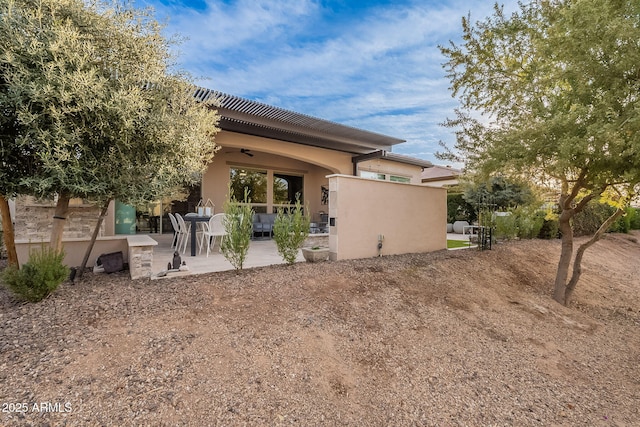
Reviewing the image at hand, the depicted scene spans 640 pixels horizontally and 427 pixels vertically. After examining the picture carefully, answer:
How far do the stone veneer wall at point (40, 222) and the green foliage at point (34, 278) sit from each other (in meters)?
2.07

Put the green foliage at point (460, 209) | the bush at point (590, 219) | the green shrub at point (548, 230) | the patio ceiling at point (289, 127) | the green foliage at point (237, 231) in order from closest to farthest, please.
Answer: the green foliage at point (237, 231)
the patio ceiling at point (289, 127)
the green shrub at point (548, 230)
the bush at point (590, 219)
the green foliage at point (460, 209)

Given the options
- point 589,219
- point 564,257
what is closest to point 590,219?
point 589,219

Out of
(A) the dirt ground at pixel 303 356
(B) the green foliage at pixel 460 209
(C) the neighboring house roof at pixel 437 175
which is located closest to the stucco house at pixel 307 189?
(A) the dirt ground at pixel 303 356

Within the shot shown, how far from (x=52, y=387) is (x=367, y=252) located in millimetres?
5520

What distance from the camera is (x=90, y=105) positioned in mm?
3393

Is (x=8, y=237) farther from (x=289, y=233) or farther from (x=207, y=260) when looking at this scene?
Result: (x=289, y=233)

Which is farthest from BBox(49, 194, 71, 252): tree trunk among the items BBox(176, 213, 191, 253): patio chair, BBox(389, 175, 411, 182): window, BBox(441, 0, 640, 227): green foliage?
BBox(389, 175, 411, 182): window

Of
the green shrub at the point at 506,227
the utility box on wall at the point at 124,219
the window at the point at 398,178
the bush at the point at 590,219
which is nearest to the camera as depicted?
the utility box on wall at the point at 124,219

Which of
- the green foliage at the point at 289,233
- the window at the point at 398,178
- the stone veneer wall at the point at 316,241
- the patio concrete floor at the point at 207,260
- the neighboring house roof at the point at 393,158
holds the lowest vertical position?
the patio concrete floor at the point at 207,260

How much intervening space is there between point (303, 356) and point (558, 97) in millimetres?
5844

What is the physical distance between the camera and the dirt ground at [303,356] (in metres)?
2.61

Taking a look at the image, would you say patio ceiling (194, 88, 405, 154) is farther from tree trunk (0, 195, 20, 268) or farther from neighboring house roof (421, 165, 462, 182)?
neighboring house roof (421, 165, 462, 182)

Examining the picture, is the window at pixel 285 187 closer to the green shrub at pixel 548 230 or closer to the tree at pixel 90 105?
the tree at pixel 90 105

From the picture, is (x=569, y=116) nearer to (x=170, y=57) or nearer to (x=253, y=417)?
(x=253, y=417)
